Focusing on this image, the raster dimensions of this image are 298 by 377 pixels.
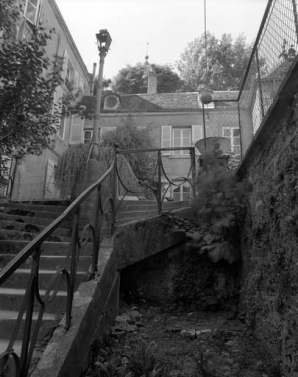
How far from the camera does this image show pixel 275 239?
2730mm

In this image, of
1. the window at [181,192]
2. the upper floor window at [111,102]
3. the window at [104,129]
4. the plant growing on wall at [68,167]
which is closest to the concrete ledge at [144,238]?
the window at [181,192]

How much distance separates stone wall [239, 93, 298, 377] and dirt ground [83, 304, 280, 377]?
0.63 feet

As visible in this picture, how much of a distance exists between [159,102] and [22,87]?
13.1m

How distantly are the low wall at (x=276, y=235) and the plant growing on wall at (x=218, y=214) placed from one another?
1.02ft

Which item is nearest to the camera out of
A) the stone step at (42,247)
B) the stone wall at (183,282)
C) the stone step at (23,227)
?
the stone step at (42,247)

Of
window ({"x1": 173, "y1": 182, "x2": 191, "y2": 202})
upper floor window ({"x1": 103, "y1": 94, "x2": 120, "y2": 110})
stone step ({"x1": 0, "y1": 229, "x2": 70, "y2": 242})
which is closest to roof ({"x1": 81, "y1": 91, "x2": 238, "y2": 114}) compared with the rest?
upper floor window ({"x1": 103, "y1": 94, "x2": 120, "y2": 110})

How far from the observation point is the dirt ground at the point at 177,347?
7.50 feet

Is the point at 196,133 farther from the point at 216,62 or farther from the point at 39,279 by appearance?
the point at 39,279

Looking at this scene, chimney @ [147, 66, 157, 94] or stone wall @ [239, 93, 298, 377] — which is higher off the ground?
chimney @ [147, 66, 157, 94]

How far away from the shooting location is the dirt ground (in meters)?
2.29

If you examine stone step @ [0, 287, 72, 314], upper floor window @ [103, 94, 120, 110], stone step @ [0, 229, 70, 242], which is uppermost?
upper floor window @ [103, 94, 120, 110]

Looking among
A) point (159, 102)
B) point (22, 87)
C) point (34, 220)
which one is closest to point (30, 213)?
point (34, 220)

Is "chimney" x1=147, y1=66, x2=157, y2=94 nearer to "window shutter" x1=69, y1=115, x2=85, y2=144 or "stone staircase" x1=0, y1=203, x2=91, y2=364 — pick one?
"window shutter" x1=69, y1=115, x2=85, y2=144

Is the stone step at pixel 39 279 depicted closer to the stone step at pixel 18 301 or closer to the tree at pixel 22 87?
the stone step at pixel 18 301
